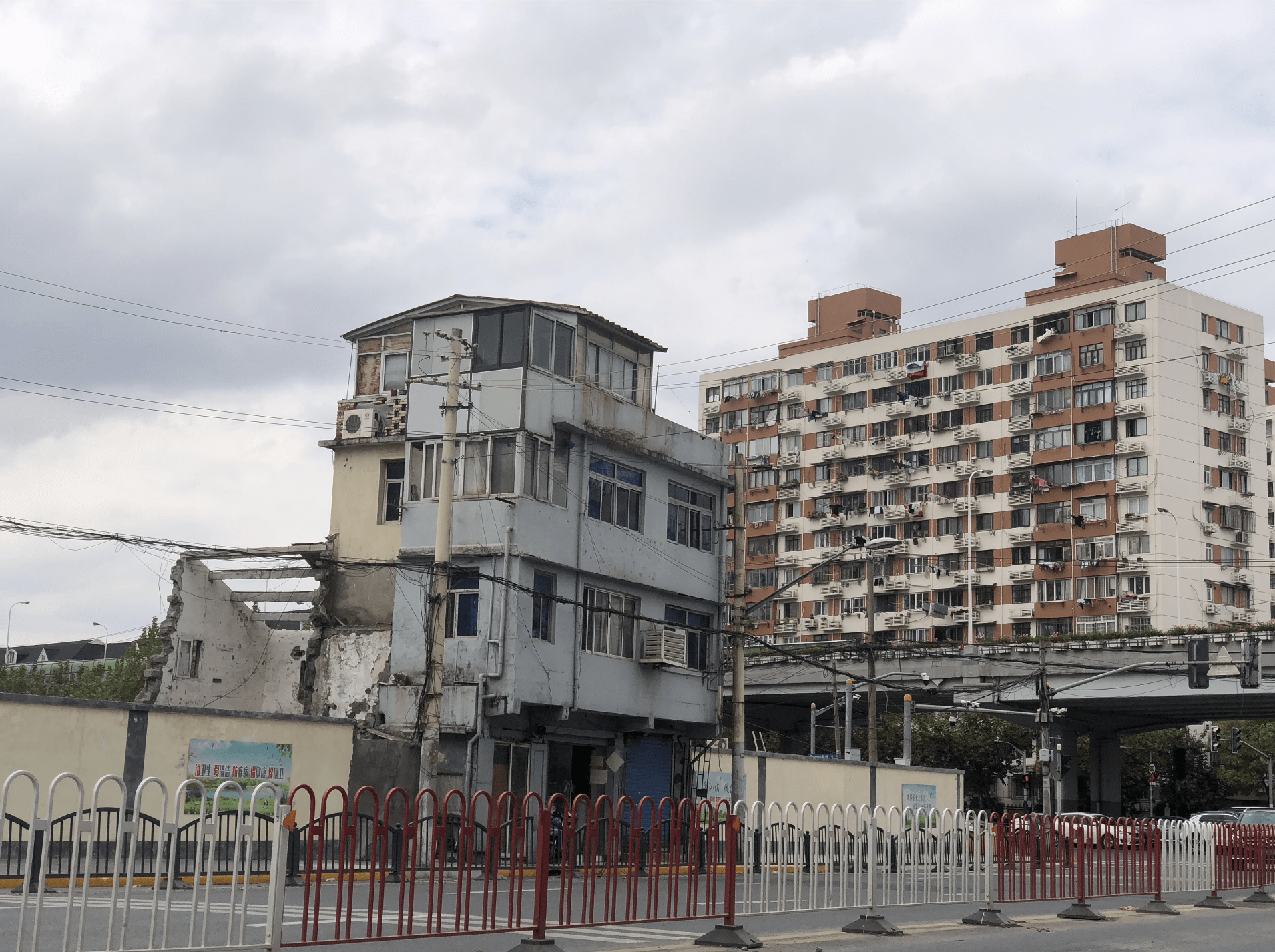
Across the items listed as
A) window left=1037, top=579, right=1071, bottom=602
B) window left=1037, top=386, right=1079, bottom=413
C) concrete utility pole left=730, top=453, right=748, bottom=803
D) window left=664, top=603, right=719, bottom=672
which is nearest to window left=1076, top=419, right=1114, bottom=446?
window left=1037, top=386, right=1079, bottom=413

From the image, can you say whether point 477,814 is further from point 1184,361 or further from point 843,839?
point 1184,361

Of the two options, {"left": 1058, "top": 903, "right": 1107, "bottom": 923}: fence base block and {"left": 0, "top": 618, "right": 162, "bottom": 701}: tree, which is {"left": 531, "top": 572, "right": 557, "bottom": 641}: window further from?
{"left": 0, "top": 618, "right": 162, "bottom": 701}: tree

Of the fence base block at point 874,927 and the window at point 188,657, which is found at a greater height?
the window at point 188,657

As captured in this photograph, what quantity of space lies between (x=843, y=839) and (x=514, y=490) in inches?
660

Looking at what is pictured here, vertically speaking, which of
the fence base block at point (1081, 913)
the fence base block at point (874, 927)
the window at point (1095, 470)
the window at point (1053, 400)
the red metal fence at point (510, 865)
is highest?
the window at point (1053, 400)

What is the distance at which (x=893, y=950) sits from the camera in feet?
45.5

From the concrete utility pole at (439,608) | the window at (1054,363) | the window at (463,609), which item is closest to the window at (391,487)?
the window at (463,609)

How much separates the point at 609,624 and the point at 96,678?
4918 cm

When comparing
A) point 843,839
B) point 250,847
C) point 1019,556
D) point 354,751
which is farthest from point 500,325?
point 1019,556

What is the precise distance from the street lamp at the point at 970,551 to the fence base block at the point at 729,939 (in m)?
74.2

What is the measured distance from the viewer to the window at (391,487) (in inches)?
1415

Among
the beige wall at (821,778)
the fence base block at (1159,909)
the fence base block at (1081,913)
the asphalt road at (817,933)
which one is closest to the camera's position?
the asphalt road at (817,933)

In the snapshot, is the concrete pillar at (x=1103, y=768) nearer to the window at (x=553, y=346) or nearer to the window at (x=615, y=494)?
the window at (x=615, y=494)

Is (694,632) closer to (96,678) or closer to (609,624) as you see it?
(609,624)
